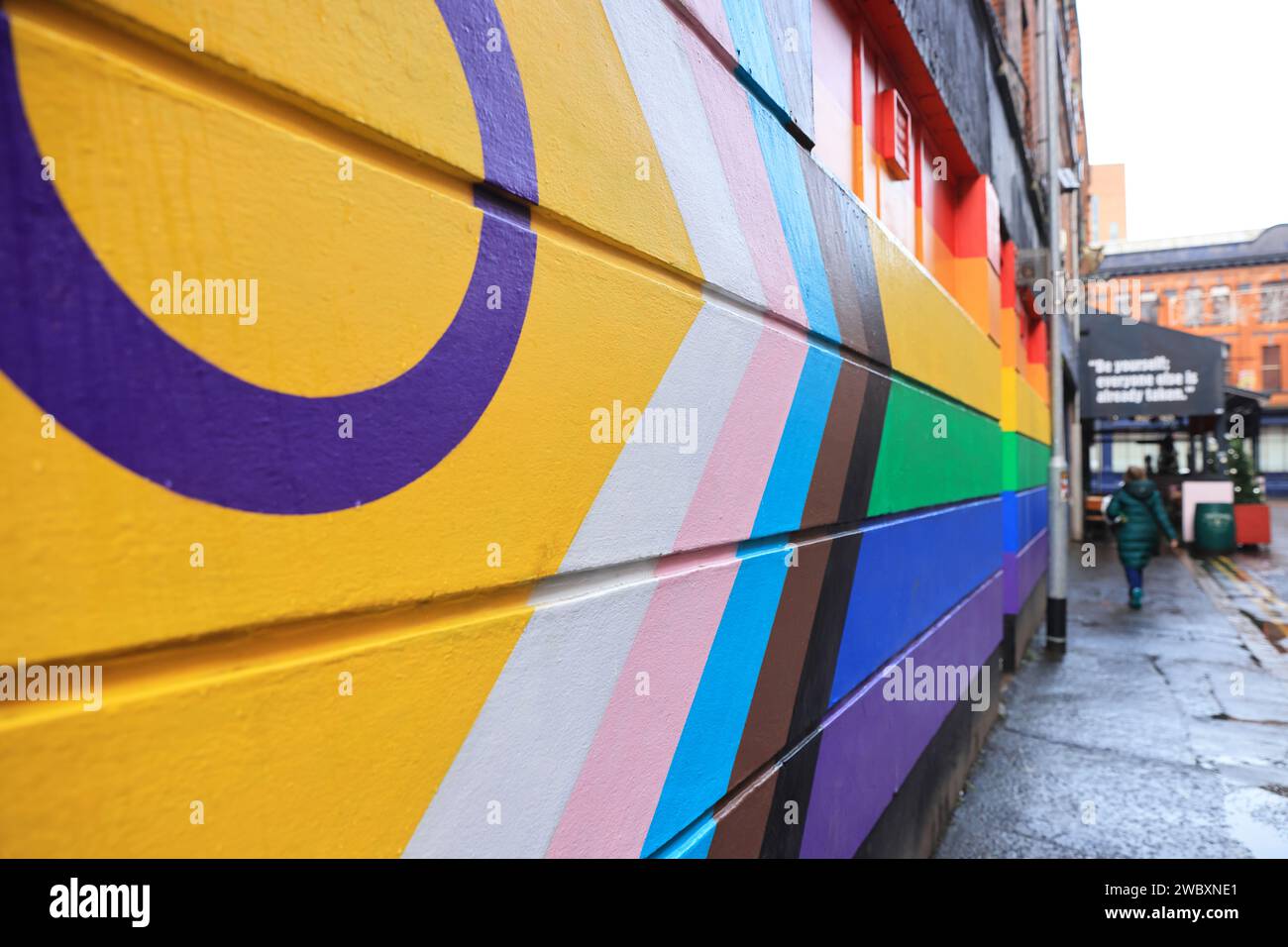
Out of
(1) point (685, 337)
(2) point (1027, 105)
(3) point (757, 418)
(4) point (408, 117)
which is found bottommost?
(3) point (757, 418)

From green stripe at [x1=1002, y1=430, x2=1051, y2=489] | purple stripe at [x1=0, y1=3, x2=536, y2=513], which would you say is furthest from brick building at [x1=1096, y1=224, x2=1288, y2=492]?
purple stripe at [x1=0, y1=3, x2=536, y2=513]

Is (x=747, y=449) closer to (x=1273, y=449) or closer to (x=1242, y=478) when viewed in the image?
(x=1242, y=478)

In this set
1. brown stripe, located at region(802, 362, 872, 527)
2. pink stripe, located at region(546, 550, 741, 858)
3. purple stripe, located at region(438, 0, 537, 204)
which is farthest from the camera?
brown stripe, located at region(802, 362, 872, 527)

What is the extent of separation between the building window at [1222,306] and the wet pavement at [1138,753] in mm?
35177

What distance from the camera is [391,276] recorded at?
3.39 ft

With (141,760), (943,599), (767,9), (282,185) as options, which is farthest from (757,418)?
(943,599)

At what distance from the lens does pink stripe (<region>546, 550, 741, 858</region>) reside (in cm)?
144

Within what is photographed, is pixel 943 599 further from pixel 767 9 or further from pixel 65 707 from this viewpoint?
pixel 65 707

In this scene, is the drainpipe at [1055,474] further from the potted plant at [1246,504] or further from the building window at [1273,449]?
the building window at [1273,449]

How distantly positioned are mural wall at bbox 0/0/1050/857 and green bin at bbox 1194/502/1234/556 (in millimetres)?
16957

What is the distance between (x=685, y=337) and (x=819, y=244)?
3.25ft

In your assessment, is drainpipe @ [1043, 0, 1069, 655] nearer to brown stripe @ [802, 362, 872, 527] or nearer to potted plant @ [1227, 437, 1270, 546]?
brown stripe @ [802, 362, 872, 527]

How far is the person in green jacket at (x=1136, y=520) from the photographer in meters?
9.77

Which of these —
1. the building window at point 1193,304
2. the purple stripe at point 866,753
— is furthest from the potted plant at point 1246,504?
the building window at point 1193,304
